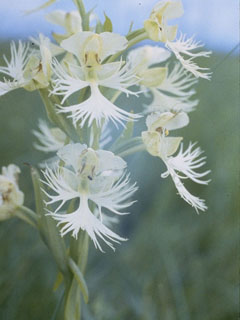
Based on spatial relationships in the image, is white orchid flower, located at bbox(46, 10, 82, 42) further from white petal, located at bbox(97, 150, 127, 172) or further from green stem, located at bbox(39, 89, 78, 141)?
white petal, located at bbox(97, 150, 127, 172)

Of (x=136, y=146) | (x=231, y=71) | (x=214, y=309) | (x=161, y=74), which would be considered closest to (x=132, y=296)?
(x=214, y=309)

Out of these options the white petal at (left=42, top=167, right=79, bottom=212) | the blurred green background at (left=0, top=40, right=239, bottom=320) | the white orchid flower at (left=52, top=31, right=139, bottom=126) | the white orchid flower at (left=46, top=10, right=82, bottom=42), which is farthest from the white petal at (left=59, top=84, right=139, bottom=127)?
the blurred green background at (left=0, top=40, right=239, bottom=320)

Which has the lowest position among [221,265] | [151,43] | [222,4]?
[221,265]

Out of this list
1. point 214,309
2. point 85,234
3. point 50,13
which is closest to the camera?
point 85,234

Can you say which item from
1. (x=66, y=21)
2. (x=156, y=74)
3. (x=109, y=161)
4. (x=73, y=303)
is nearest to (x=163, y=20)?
(x=156, y=74)

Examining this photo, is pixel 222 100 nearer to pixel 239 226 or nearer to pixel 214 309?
pixel 239 226
